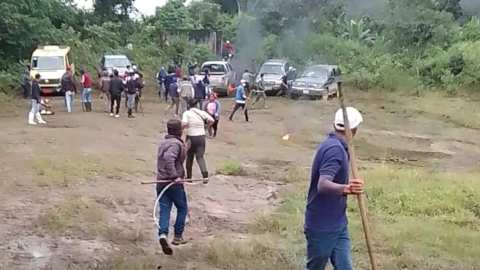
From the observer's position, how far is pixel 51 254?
25.8 feet

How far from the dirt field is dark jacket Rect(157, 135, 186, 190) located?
837 mm

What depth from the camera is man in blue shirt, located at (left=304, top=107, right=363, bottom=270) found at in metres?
5.11

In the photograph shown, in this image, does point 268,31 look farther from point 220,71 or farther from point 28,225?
point 28,225

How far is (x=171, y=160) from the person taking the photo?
785 centimetres

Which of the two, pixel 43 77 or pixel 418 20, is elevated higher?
pixel 418 20

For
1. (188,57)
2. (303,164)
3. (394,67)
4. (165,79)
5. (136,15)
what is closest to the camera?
(303,164)

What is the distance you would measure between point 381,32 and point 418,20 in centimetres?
300

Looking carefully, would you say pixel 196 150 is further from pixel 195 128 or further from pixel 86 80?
pixel 86 80

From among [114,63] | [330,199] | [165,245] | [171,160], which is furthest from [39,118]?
[330,199]

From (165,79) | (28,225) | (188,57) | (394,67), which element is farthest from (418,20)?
(28,225)

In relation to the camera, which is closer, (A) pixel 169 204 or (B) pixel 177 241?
(A) pixel 169 204

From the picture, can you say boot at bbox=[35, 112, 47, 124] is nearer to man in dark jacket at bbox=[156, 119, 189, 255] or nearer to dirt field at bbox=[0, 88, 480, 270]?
dirt field at bbox=[0, 88, 480, 270]

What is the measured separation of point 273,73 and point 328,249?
24.0m

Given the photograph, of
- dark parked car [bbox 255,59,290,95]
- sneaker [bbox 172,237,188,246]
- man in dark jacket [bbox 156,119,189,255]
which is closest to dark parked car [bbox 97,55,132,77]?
dark parked car [bbox 255,59,290,95]
